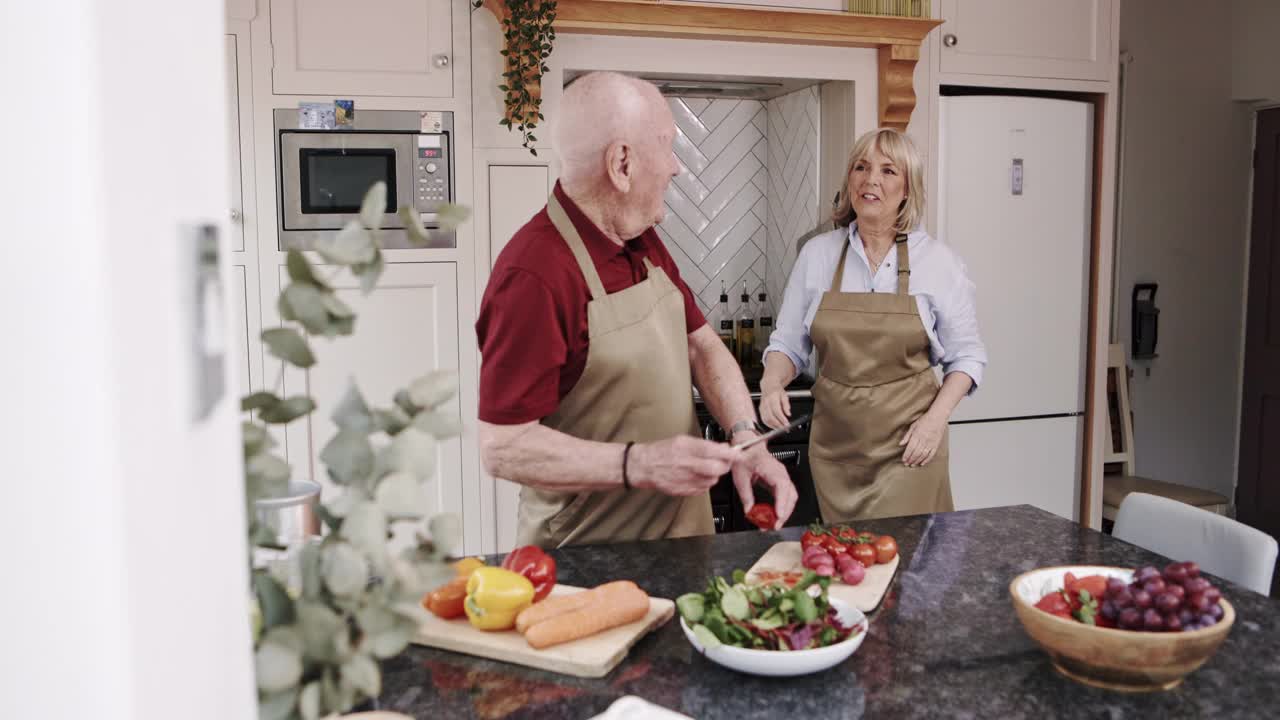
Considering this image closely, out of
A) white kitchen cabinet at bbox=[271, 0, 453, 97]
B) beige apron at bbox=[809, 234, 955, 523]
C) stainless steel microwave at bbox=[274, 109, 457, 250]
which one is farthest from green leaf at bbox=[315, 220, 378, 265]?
white kitchen cabinet at bbox=[271, 0, 453, 97]

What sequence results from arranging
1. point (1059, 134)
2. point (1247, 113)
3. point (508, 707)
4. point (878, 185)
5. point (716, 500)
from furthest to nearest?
1. point (1247, 113)
2. point (1059, 134)
3. point (716, 500)
4. point (878, 185)
5. point (508, 707)

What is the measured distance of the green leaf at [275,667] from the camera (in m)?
0.63

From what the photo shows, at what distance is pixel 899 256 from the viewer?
8.75ft

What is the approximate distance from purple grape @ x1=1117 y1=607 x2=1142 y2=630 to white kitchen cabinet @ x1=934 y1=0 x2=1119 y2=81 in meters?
2.56

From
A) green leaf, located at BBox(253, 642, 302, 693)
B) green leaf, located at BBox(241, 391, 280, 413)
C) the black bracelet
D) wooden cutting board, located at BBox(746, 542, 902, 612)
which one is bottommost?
wooden cutting board, located at BBox(746, 542, 902, 612)

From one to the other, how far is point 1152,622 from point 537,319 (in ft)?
3.24

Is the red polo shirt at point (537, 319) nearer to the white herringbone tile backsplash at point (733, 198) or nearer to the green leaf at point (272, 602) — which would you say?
the green leaf at point (272, 602)

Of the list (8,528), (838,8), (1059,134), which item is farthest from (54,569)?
(1059,134)

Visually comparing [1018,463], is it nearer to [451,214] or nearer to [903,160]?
[903,160]

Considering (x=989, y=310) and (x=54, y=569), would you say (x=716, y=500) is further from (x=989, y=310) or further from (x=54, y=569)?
(x=54, y=569)

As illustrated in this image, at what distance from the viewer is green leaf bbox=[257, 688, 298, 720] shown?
66 cm

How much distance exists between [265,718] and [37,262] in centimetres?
37

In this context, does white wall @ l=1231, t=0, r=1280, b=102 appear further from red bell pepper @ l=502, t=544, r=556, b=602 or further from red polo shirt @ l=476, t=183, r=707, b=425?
red bell pepper @ l=502, t=544, r=556, b=602

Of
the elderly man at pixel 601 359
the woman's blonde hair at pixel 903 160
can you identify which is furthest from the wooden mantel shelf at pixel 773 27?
the elderly man at pixel 601 359
